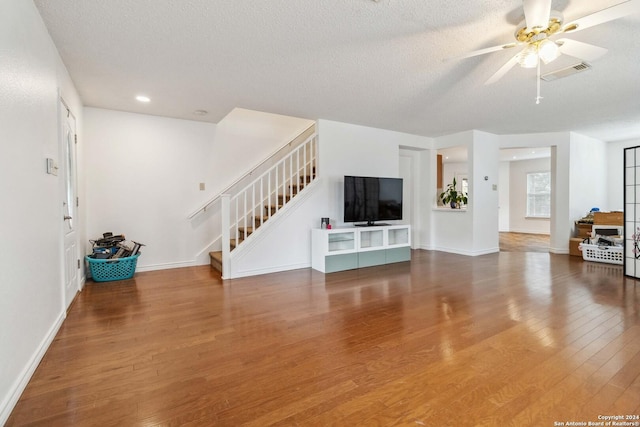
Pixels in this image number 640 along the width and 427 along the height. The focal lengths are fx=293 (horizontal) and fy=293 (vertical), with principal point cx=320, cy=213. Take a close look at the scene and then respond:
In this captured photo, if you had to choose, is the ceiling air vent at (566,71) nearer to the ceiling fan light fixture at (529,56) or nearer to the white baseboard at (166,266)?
the ceiling fan light fixture at (529,56)

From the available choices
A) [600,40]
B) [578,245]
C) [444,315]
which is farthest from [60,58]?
[578,245]

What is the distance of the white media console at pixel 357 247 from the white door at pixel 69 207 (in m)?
2.96

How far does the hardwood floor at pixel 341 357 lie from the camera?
57.6 inches

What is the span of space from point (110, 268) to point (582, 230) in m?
8.31

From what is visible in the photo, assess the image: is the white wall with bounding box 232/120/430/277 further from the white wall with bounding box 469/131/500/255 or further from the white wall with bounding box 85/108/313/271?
the white wall with bounding box 469/131/500/255

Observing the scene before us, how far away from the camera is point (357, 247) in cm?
467

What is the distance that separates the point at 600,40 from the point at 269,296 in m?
3.89

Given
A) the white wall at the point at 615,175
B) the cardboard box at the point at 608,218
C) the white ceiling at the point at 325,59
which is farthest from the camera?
the white wall at the point at 615,175

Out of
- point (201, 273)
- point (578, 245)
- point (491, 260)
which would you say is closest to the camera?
point (201, 273)

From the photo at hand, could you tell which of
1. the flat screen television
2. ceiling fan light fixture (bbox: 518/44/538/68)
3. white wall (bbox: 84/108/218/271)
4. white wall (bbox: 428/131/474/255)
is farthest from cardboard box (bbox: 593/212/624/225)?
white wall (bbox: 84/108/218/271)

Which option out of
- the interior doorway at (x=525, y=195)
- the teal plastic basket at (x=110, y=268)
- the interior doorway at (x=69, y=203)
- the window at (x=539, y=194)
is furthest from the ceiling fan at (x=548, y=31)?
the window at (x=539, y=194)

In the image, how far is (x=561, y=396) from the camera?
1.55 metres

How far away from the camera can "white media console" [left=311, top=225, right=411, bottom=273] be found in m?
4.44

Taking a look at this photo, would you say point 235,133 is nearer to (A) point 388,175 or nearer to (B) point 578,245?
(A) point 388,175
